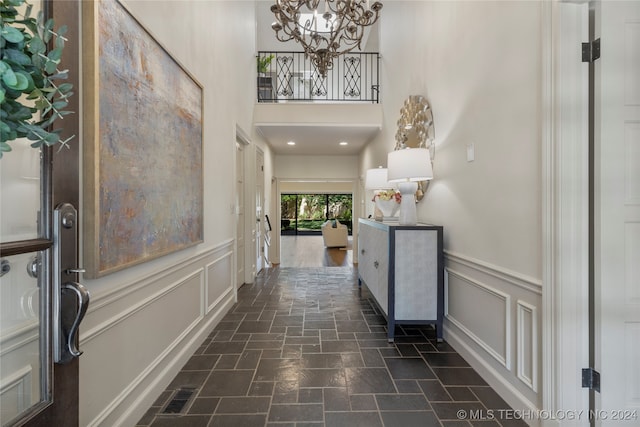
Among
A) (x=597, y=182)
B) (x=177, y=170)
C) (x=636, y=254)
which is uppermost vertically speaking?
(x=177, y=170)

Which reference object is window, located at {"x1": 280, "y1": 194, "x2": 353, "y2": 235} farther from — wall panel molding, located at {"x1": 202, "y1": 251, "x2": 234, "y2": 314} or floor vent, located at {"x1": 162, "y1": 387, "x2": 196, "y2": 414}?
floor vent, located at {"x1": 162, "y1": 387, "x2": 196, "y2": 414}

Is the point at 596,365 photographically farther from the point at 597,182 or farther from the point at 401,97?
the point at 401,97

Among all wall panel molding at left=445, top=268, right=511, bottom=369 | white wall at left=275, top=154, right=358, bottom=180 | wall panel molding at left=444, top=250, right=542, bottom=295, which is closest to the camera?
wall panel molding at left=444, top=250, right=542, bottom=295

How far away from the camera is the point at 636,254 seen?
1462 mm

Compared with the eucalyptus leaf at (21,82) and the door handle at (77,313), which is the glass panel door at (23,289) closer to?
the door handle at (77,313)

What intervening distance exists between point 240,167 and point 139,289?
9.98ft

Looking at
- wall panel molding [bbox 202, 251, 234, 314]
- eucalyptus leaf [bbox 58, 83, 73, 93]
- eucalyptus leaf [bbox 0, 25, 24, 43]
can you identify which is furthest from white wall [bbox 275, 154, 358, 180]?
eucalyptus leaf [bbox 0, 25, 24, 43]

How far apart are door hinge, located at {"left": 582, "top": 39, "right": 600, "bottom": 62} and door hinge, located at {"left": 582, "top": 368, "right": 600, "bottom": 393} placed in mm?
1517

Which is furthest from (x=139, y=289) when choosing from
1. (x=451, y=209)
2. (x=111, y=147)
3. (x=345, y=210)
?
(x=345, y=210)

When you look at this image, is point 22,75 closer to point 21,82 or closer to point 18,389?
point 21,82

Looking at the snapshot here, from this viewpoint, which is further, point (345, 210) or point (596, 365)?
point (345, 210)

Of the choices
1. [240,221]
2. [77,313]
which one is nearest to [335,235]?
[240,221]

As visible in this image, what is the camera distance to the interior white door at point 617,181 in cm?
145

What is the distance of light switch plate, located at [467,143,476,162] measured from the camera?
231 cm
